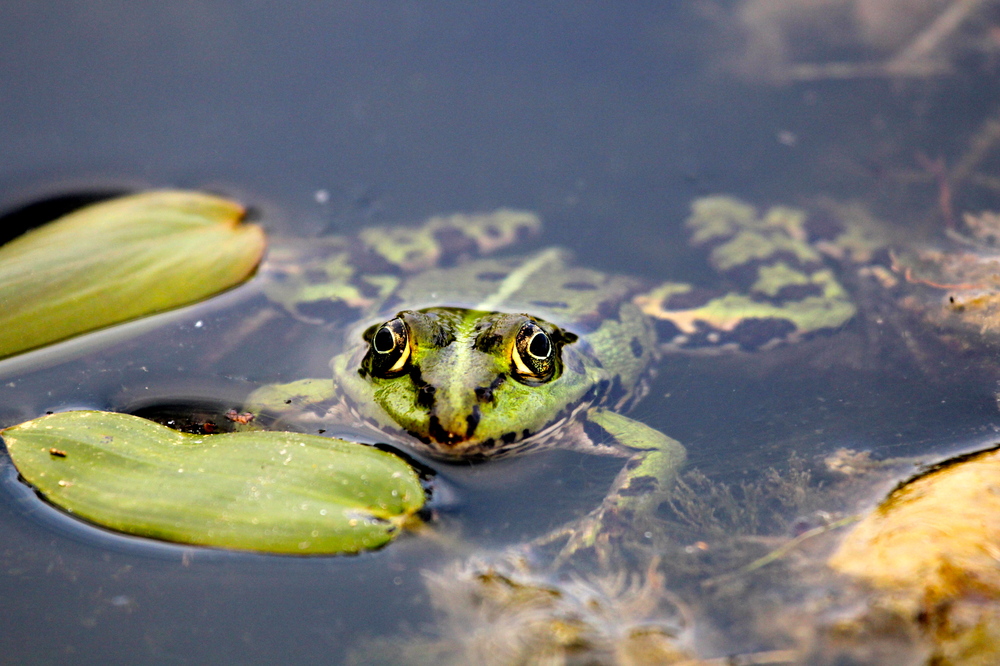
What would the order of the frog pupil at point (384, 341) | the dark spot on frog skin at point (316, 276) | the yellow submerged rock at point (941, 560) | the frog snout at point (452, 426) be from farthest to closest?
the dark spot on frog skin at point (316, 276) → the frog pupil at point (384, 341) → the frog snout at point (452, 426) → the yellow submerged rock at point (941, 560)

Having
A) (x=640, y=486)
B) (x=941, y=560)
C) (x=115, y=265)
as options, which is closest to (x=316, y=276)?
(x=115, y=265)

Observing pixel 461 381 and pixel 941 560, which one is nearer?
pixel 941 560

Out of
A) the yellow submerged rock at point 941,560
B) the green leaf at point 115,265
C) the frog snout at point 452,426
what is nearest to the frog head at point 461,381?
the frog snout at point 452,426

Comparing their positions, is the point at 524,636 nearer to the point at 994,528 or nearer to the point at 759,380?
the point at 994,528

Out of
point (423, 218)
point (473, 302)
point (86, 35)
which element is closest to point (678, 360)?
point (473, 302)

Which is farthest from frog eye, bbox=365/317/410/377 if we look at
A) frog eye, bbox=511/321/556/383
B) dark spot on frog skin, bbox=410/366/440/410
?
frog eye, bbox=511/321/556/383

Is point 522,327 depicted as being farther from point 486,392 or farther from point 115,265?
point 115,265

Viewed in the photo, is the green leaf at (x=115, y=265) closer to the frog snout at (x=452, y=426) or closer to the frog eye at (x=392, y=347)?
the frog eye at (x=392, y=347)
